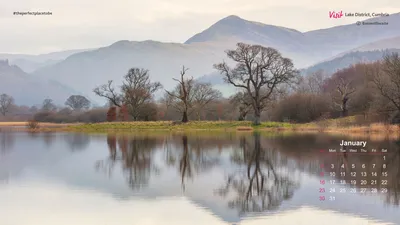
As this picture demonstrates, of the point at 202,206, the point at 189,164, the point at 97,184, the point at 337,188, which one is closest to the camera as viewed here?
the point at 202,206

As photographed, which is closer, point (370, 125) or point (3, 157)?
point (3, 157)

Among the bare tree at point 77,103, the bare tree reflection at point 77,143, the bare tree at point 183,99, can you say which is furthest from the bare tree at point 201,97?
the bare tree at point 77,103

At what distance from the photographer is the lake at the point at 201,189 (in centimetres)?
1441

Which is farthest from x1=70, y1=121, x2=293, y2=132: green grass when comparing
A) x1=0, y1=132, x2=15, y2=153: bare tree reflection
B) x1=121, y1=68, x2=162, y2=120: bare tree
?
x1=0, y1=132, x2=15, y2=153: bare tree reflection

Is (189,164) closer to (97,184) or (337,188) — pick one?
(97,184)

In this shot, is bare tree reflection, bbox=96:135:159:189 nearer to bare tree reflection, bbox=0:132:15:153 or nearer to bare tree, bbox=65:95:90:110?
bare tree reflection, bbox=0:132:15:153

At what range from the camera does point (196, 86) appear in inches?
3354

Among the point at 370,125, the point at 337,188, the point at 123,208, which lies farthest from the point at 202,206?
the point at 370,125

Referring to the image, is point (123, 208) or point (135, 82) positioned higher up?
point (135, 82)

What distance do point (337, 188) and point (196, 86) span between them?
67465mm

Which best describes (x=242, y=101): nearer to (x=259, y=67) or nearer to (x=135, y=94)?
(x=259, y=67)
